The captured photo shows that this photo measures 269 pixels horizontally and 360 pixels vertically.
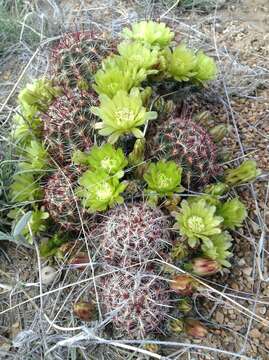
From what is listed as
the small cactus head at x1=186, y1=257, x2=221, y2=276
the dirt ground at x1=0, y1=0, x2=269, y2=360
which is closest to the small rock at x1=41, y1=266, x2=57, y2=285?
the dirt ground at x1=0, y1=0, x2=269, y2=360

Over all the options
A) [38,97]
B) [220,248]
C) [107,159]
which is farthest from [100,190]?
[38,97]

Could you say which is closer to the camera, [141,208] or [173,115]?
[141,208]

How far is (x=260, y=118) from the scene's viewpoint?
2393 mm

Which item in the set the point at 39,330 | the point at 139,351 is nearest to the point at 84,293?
the point at 39,330

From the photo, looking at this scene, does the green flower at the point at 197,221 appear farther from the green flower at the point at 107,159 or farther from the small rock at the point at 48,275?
the small rock at the point at 48,275

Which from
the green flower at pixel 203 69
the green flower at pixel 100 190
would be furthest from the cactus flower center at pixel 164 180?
the green flower at pixel 203 69

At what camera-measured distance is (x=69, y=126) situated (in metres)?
1.90

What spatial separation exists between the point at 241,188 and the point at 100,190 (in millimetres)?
637

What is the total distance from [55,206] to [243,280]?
2.37 ft

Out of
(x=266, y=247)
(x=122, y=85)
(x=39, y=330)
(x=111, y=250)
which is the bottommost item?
(x=39, y=330)

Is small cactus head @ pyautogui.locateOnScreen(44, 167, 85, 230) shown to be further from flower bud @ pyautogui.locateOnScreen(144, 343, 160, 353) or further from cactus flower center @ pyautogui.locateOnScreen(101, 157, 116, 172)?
flower bud @ pyautogui.locateOnScreen(144, 343, 160, 353)

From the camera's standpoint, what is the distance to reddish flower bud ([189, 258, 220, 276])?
1734mm

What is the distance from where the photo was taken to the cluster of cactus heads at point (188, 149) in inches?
72.9

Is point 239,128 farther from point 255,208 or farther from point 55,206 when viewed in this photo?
point 55,206
